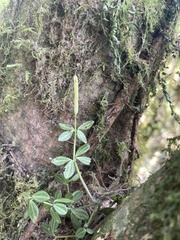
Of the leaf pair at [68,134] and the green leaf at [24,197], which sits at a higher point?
the leaf pair at [68,134]

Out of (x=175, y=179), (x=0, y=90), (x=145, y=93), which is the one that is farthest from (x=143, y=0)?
(x=175, y=179)

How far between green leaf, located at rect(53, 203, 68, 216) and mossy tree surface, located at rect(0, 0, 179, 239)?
0.60 ft

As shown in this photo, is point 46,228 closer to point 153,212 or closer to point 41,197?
point 41,197

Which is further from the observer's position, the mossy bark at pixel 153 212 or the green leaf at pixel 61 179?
the green leaf at pixel 61 179

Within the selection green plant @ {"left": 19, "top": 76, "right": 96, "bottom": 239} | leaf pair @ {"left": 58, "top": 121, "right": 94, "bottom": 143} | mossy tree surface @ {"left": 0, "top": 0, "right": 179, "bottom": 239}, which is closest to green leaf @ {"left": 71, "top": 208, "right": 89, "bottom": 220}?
green plant @ {"left": 19, "top": 76, "right": 96, "bottom": 239}

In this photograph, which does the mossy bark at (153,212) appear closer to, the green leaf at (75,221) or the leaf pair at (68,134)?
the green leaf at (75,221)

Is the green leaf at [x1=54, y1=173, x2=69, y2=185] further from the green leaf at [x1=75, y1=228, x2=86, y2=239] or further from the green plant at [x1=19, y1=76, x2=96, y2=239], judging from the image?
the green leaf at [x1=75, y1=228, x2=86, y2=239]

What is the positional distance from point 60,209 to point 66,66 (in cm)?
51

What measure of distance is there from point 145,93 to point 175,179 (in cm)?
68

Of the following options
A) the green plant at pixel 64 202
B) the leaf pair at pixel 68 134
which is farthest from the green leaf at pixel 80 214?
the leaf pair at pixel 68 134

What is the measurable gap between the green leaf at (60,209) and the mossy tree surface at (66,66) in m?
0.18

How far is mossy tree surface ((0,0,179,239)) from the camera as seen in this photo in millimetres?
1024

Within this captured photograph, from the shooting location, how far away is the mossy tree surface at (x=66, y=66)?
1024 mm

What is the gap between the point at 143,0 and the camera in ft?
3.48
